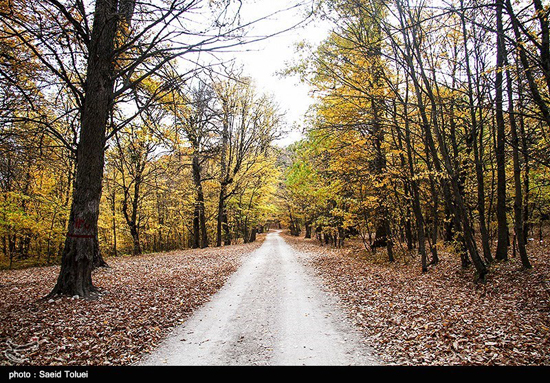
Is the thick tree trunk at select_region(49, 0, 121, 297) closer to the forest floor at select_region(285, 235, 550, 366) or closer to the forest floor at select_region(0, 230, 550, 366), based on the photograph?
the forest floor at select_region(0, 230, 550, 366)

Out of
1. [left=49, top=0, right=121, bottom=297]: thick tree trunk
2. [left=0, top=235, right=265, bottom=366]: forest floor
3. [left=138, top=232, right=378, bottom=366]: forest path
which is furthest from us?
[left=49, top=0, right=121, bottom=297]: thick tree trunk

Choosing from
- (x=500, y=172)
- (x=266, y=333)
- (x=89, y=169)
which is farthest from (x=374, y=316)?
(x=89, y=169)

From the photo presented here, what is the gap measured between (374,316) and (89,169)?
25.0 feet

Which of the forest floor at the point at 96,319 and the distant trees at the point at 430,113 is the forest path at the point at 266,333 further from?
the distant trees at the point at 430,113

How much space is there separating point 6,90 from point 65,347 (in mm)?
7719

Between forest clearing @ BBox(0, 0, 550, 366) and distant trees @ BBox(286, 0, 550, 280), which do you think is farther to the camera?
distant trees @ BBox(286, 0, 550, 280)

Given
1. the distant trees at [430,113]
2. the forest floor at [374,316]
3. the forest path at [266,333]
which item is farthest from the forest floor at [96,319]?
the distant trees at [430,113]

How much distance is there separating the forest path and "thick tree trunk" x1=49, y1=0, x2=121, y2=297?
305 cm

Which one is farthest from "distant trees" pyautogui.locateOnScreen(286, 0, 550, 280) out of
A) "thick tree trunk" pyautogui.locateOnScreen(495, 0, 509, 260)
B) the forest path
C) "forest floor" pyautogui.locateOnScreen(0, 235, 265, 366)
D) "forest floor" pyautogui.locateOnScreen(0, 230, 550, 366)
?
"forest floor" pyautogui.locateOnScreen(0, 235, 265, 366)

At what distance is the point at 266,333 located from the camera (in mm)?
5309

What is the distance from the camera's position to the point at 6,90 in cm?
778

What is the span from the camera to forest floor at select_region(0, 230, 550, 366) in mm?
4156
